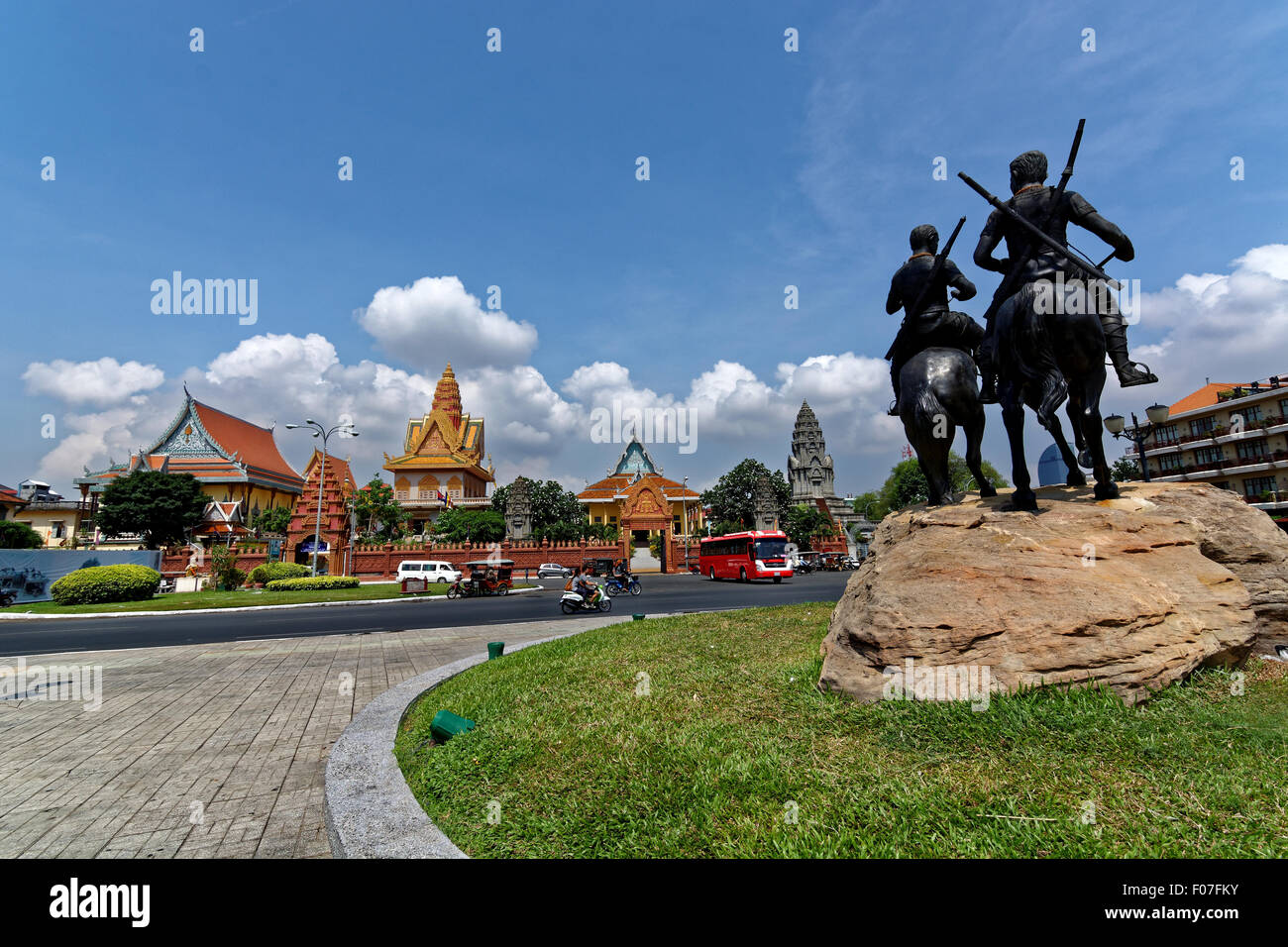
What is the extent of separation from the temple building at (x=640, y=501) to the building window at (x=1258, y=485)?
116 ft

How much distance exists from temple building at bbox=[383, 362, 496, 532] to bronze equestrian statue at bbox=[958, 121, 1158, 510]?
5626 cm

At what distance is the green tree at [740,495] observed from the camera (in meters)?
53.1

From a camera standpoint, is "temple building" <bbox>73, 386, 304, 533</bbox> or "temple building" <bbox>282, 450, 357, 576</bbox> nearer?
"temple building" <bbox>282, 450, 357, 576</bbox>

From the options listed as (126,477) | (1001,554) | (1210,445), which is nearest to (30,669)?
(1001,554)

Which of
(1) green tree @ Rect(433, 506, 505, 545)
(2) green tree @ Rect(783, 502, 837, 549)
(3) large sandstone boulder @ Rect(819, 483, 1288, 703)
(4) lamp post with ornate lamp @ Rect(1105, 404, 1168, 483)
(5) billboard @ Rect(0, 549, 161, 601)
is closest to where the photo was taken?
(3) large sandstone boulder @ Rect(819, 483, 1288, 703)

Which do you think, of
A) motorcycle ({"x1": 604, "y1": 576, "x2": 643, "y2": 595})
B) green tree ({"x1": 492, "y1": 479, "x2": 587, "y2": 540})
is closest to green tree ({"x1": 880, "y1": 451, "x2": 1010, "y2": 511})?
green tree ({"x1": 492, "y1": 479, "x2": 587, "y2": 540})

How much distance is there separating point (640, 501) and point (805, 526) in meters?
14.0

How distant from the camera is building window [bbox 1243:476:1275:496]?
35.2 m

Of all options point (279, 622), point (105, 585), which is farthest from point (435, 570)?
point (279, 622)

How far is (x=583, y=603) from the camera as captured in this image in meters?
15.9

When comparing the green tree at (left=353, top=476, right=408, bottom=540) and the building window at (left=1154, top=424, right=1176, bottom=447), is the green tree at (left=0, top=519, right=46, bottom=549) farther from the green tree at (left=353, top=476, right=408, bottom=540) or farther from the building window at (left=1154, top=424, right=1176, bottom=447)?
the building window at (left=1154, top=424, right=1176, bottom=447)
